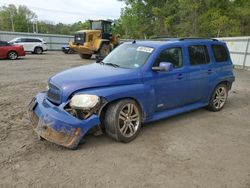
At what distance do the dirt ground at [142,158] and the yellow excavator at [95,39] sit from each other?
14.1 metres

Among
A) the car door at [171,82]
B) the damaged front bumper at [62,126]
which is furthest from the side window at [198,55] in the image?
the damaged front bumper at [62,126]

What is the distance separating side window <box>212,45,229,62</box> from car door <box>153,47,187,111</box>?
133 cm

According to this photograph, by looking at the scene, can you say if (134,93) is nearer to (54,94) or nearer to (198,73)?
(54,94)

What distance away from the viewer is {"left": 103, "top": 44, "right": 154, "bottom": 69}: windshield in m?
4.76

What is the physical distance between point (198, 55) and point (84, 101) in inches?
121

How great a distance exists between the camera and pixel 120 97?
4145mm

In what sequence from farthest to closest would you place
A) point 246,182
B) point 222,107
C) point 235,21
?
point 235,21 < point 222,107 < point 246,182

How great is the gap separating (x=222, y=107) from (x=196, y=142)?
2.52 metres

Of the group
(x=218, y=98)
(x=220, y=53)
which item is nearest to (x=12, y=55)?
(x=220, y=53)

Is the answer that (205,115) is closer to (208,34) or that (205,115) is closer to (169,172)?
(169,172)

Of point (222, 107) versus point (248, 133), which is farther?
point (222, 107)

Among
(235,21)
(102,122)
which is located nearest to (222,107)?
(102,122)

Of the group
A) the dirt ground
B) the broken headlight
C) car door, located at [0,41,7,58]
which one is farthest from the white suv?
the broken headlight

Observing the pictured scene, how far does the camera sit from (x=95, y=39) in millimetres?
19391
